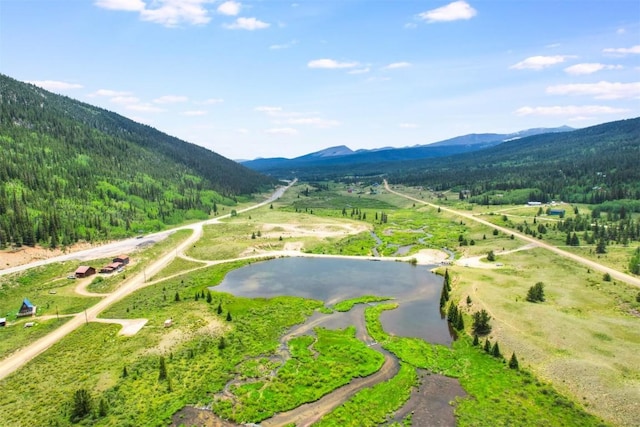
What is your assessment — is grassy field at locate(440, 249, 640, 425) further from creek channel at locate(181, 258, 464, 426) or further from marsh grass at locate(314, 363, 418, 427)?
marsh grass at locate(314, 363, 418, 427)

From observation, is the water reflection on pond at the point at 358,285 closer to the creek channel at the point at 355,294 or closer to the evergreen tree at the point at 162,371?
the creek channel at the point at 355,294

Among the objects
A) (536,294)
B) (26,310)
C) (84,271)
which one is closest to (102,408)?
(26,310)

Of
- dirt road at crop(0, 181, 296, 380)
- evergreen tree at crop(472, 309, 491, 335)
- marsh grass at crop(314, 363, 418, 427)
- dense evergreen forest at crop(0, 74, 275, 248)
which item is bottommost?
marsh grass at crop(314, 363, 418, 427)

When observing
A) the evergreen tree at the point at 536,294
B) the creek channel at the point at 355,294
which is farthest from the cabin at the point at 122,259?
the evergreen tree at the point at 536,294

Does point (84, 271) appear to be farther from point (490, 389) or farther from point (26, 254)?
point (490, 389)

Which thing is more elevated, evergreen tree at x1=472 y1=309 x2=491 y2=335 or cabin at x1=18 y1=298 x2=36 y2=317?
cabin at x1=18 y1=298 x2=36 y2=317

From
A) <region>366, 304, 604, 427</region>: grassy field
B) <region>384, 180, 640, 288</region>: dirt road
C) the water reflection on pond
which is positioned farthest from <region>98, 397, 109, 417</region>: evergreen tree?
<region>384, 180, 640, 288</region>: dirt road
